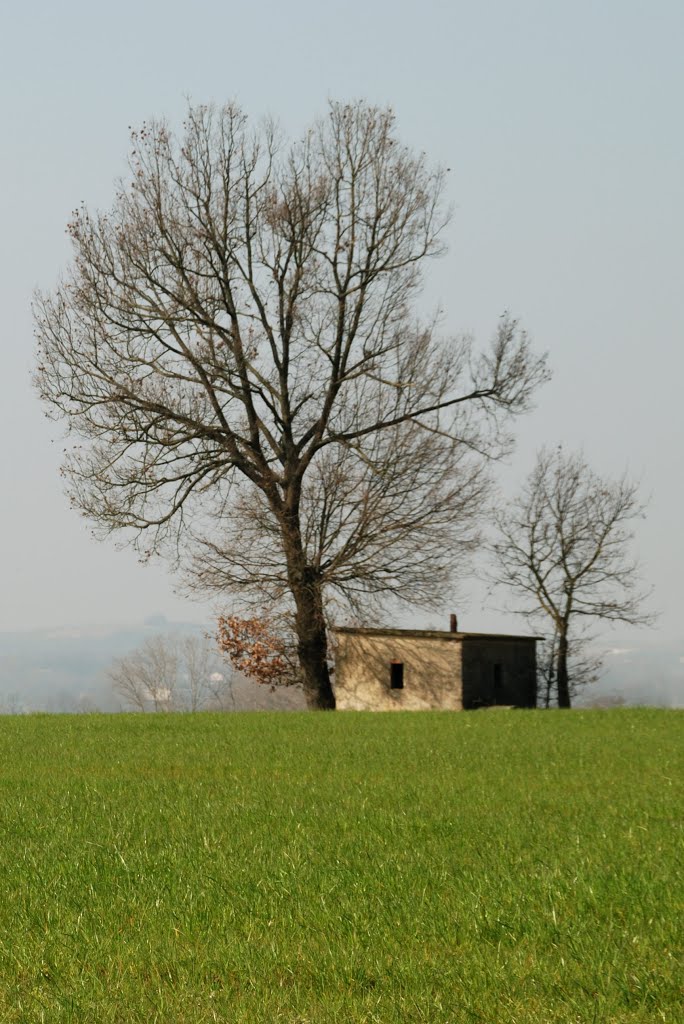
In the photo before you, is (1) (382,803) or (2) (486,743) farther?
(2) (486,743)

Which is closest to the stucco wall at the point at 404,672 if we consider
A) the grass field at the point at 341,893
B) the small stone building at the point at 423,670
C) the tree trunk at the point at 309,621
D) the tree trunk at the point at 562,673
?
the small stone building at the point at 423,670

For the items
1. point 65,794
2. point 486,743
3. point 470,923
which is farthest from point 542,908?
point 486,743

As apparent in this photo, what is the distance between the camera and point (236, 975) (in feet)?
22.7

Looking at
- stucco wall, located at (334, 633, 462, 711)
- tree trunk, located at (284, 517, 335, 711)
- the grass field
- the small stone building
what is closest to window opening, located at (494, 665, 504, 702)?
the small stone building

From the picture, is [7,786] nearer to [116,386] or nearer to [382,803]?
[382,803]

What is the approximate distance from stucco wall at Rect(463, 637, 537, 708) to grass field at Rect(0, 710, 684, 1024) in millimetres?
21756

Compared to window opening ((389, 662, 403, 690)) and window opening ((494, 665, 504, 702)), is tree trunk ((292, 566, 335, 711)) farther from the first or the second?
window opening ((494, 665, 504, 702))

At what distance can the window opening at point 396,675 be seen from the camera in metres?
41.4

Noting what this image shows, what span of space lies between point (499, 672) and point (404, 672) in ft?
12.7

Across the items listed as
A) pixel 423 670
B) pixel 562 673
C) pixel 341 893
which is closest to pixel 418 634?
pixel 423 670

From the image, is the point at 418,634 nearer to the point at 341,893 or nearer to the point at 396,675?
the point at 396,675

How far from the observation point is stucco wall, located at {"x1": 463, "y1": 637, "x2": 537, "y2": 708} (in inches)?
1588

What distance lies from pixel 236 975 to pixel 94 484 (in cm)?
2910

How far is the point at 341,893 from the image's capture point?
8.80 meters
